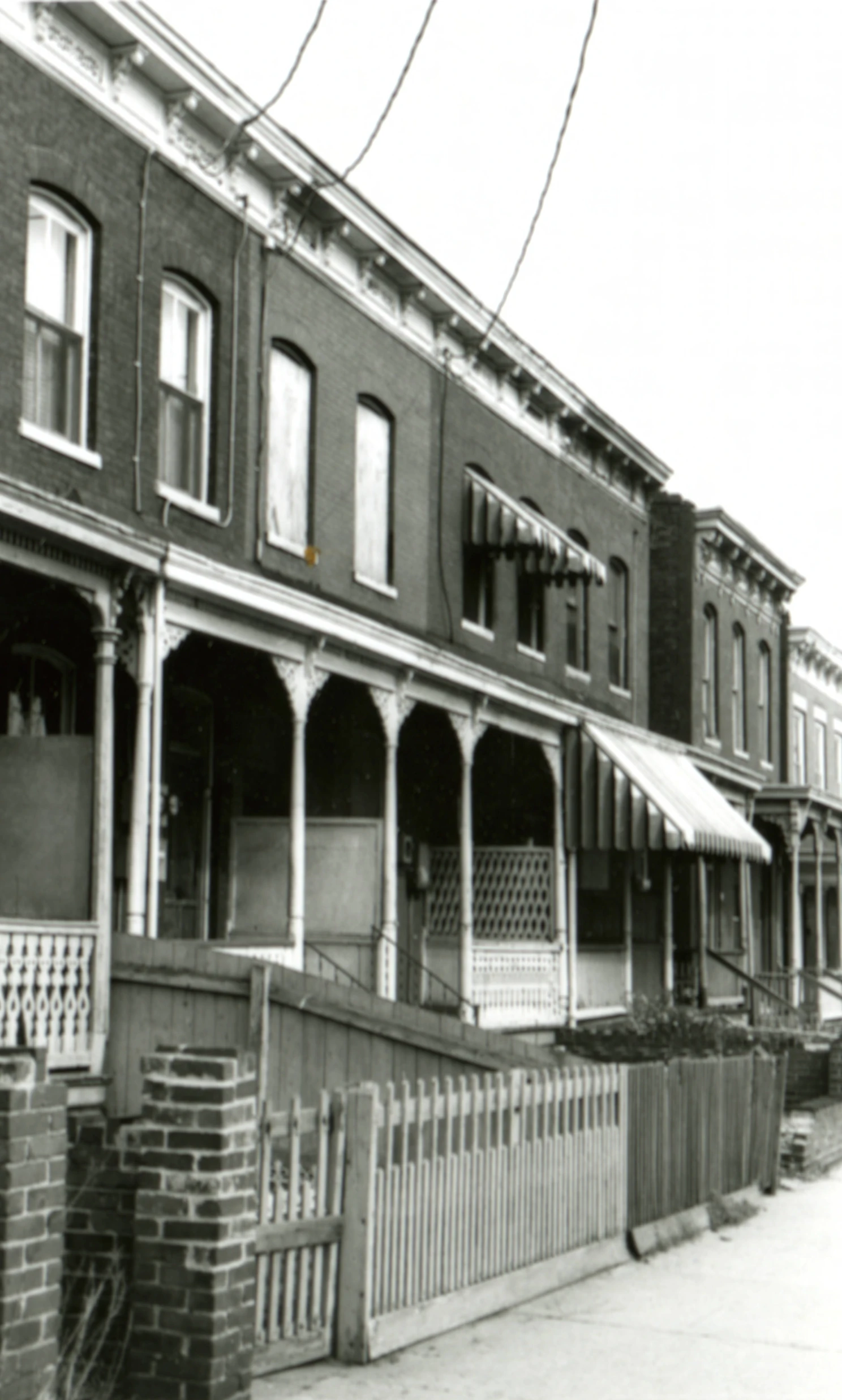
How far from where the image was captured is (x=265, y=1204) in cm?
770

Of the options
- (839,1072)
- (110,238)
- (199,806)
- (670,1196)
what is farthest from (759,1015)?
(110,238)

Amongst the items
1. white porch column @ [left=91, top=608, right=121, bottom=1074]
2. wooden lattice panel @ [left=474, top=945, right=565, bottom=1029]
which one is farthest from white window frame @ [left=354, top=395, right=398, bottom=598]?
white porch column @ [left=91, top=608, right=121, bottom=1074]

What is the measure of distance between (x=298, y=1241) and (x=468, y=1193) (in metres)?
1.62

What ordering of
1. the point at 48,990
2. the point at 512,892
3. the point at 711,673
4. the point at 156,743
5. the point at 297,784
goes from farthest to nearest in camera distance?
the point at 711,673 → the point at 512,892 → the point at 297,784 → the point at 156,743 → the point at 48,990

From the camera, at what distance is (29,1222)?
6.41 meters

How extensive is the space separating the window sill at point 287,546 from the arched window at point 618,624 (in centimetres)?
987

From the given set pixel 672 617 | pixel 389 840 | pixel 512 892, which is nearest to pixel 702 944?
pixel 512 892

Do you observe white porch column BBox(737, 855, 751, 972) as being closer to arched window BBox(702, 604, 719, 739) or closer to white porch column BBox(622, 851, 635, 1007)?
white porch column BBox(622, 851, 635, 1007)

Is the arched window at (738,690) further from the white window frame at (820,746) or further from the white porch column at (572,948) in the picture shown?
the white porch column at (572,948)

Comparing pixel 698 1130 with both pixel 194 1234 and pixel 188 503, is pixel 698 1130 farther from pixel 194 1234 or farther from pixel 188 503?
pixel 188 503

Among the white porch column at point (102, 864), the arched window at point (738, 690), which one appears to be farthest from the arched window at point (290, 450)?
the arched window at point (738, 690)

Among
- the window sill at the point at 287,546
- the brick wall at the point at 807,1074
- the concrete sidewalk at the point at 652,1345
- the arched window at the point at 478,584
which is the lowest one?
the concrete sidewalk at the point at 652,1345

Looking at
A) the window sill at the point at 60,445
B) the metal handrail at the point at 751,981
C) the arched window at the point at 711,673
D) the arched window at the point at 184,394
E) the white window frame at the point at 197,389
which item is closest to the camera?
the window sill at the point at 60,445

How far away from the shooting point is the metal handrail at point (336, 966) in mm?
16172
